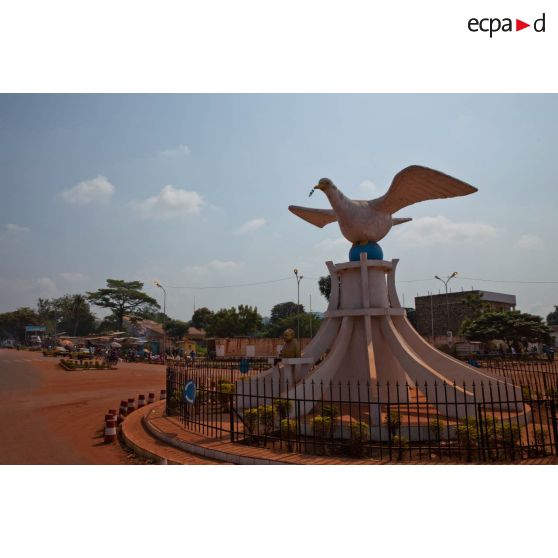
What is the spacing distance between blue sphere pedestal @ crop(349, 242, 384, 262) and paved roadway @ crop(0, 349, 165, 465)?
7.75 metres

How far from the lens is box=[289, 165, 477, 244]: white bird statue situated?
1091cm

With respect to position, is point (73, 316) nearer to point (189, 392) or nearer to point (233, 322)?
point (233, 322)

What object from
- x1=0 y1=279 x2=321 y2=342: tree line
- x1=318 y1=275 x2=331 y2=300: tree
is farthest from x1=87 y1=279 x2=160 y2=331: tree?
x1=318 y1=275 x2=331 y2=300: tree

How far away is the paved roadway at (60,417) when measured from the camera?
7916 mm

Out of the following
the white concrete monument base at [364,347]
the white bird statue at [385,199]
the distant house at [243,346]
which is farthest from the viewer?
the distant house at [243,346]

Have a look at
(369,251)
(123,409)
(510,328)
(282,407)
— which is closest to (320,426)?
(282,407)

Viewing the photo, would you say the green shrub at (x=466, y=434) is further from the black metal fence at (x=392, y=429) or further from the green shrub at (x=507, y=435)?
the green shrub at (x=507, y=435)

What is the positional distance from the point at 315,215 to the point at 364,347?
5254 mm

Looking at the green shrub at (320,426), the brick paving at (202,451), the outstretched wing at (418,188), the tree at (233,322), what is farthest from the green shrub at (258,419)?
the tree at (233,322)

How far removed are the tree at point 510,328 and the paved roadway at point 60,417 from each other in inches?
1120

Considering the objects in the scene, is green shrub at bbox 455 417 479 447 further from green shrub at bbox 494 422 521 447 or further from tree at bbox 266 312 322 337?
tree at bbox 266 312 322 337

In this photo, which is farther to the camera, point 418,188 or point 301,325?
point 301,325

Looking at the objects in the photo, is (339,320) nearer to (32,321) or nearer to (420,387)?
(420,387)

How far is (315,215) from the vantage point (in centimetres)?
1442
